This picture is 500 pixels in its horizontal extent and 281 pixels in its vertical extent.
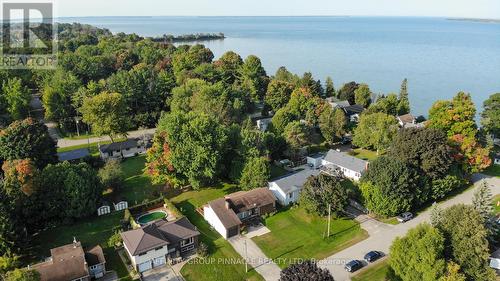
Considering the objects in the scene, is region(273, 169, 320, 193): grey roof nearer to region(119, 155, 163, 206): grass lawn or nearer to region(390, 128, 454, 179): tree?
region(390, 128, 454, 179): tree

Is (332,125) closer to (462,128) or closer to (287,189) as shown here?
(462,128)

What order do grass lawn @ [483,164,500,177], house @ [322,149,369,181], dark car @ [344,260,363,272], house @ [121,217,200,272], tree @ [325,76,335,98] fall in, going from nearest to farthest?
dark car @ [344,260,363,272], house @ [121,217,200,272], house @ [322,149,369,181], grass lawn @ [483,164,500,177], tree @ [325,76,335,98]

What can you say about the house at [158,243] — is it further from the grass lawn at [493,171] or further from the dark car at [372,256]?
the grass lawn at [493,171]

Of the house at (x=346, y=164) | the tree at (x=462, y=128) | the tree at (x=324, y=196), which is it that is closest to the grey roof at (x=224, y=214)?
the tree at (x=324, y=196)

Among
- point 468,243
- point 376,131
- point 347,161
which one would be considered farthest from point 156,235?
point 376,131

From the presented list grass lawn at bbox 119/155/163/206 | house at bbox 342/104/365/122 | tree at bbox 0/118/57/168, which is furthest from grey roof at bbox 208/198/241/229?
house at bbox 342/104/365/122
